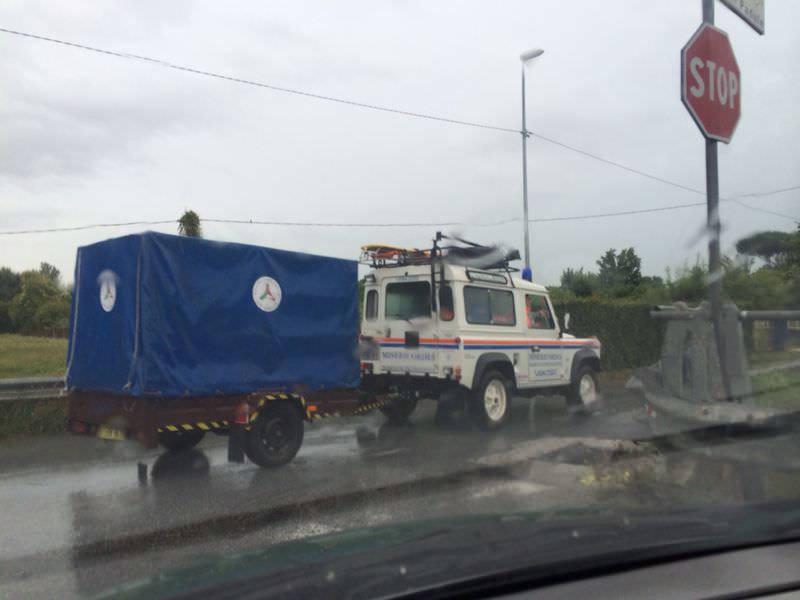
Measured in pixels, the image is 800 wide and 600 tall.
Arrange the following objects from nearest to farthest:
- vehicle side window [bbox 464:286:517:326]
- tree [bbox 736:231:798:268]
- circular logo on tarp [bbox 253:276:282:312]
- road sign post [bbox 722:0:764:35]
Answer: road sign post [bbox 722:0:764:35], tree [bbox 736:231:798:268], circular logo on tarp [bbox 253:276:282:312], vehicle side window [bbox 464:286:517:326]

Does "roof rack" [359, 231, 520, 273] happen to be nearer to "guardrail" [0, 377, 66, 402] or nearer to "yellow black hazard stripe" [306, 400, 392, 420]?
"yellow black hazard stripe" [306, 400, 392, 420]

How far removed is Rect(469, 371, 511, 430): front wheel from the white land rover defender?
0.01 metres

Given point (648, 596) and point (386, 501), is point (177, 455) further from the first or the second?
point (648, 596)

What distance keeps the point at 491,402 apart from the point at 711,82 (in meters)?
5.23

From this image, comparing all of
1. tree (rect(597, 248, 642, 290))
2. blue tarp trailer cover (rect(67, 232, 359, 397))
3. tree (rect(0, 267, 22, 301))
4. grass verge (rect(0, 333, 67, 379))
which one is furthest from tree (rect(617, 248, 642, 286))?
tree (rect(0, 267, 22, 301))

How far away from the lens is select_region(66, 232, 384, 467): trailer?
Answer: 286 inches

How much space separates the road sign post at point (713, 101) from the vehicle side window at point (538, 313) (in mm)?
4493

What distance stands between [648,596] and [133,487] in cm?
635

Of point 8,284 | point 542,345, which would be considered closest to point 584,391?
point 542,345

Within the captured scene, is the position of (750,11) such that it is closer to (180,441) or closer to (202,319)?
(202,319)

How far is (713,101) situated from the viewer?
286 inches

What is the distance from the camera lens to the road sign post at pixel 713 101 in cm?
704

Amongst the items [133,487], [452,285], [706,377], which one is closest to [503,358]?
[452,285]

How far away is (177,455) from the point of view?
889 cm
